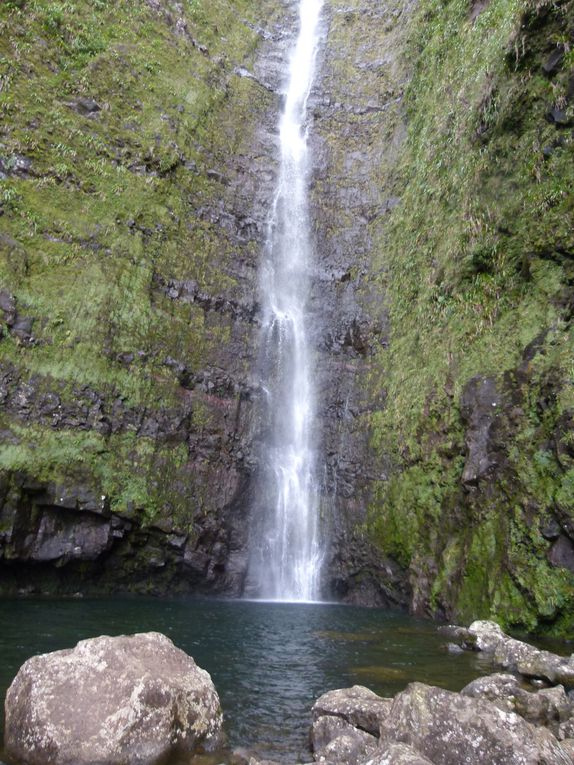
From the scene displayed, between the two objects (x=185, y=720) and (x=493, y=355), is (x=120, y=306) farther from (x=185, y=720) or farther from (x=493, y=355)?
(x=185, y=720)

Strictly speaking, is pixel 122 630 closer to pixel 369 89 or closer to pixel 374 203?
pixel 374 203

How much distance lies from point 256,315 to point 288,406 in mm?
3422

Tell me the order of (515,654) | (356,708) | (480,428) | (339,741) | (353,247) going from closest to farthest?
(339,741)
(356,708)
(515,654)
(480,428)
(353,247)

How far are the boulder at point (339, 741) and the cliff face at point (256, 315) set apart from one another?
20.0ft

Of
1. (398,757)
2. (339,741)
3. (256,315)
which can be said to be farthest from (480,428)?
(256,315)

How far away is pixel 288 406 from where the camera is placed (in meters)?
18.2

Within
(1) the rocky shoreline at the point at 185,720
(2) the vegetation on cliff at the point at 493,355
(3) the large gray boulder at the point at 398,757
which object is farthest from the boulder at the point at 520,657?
(3) the large gray boulder at the point at 398,757

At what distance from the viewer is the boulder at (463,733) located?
153 inches

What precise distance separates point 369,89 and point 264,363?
49.2 feet

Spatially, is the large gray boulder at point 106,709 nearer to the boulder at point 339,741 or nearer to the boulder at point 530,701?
the boulder at point 339,741

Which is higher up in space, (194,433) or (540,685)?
(194,433)

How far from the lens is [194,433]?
1611 centimetres

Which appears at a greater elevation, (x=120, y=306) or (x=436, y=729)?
(x=120, y=306)

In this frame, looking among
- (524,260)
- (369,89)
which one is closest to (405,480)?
(524,260)
